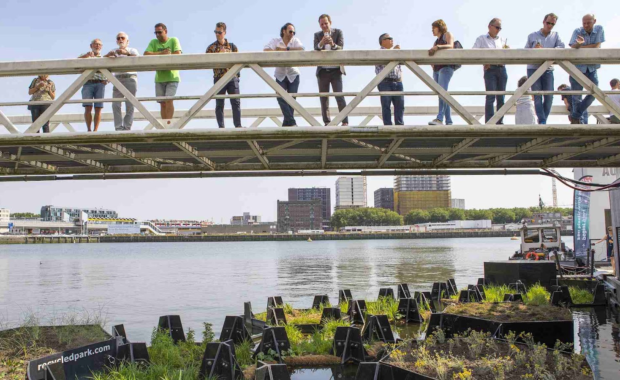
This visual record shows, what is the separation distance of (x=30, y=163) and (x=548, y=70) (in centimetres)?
1021

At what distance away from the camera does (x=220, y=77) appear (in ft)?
29.5

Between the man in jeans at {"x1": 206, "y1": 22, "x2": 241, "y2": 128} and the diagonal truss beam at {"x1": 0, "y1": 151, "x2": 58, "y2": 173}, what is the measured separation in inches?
162

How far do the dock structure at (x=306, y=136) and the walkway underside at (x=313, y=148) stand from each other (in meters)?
0.02

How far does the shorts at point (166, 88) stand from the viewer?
9.13m

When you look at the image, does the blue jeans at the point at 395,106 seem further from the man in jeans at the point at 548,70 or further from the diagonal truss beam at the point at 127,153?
the diagonal truss beam at the point at 127,153

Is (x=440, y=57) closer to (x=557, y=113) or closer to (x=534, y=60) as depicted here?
(x=534, y=60)

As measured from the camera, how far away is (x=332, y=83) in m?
9.21

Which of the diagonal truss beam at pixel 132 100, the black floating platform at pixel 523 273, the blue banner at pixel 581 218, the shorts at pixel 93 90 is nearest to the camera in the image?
the diagonal truss beam at pixel 132 100

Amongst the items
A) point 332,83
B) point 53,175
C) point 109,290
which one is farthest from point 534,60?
point 109,290

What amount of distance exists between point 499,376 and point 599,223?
29135 millimetres

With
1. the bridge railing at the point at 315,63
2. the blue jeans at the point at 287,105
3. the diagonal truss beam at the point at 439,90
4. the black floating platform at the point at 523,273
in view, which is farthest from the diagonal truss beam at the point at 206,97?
the black floating platform at the point at 523,273

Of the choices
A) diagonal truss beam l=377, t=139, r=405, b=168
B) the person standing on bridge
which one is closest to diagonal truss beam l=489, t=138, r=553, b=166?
diagonal truss beam l=377, t=139, r=405, b=168

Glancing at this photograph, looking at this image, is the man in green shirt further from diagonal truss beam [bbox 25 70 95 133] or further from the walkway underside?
diagonal truss beam [bbox 25 70 95 133]

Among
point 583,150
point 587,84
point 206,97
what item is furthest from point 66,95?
point 583,150
